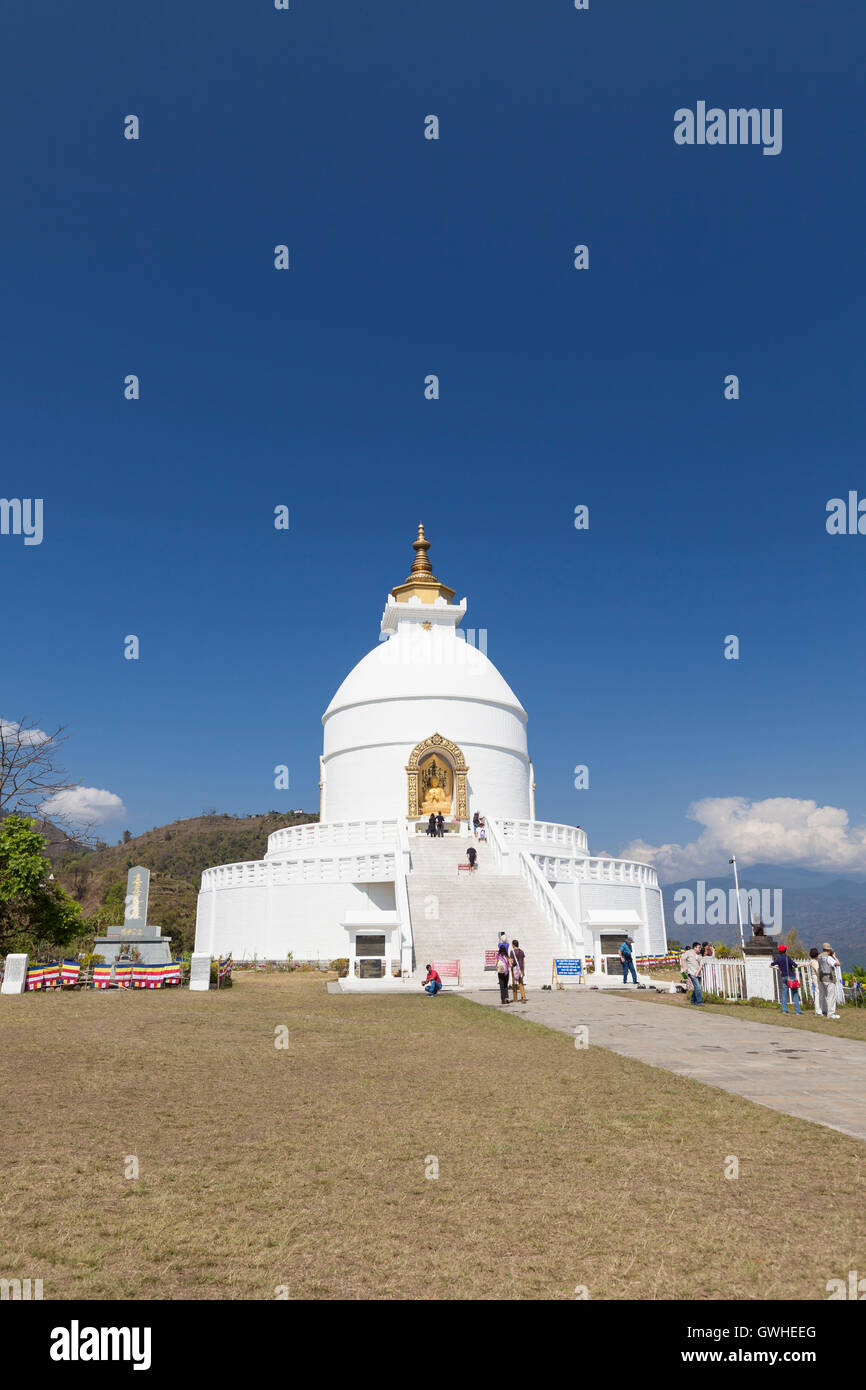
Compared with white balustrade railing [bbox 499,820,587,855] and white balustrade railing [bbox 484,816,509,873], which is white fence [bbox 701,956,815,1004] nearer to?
white balustrade railing [bbox 484,816,509,873]

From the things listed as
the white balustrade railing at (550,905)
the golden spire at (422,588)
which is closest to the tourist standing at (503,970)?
the white balustrade railing at (550,905)

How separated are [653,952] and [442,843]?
10.2 metres

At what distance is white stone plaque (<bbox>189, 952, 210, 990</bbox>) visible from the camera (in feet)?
73.7

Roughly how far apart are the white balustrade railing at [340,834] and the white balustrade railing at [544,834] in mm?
4553

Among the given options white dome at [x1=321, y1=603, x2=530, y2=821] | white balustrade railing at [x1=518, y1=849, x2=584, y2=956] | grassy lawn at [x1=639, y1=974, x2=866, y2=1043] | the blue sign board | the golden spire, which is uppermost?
the golden spire

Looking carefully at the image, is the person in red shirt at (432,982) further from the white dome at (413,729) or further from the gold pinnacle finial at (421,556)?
the gold pinnacle finial at (421,556)

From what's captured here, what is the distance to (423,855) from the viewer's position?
32.1 metres

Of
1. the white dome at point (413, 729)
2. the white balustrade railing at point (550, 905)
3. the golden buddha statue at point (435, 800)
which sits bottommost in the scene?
the white balustrade railing at point (550, 905)

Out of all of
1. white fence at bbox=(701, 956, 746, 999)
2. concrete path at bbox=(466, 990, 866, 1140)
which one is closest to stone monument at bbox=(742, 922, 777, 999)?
white fence at bbox=(701, 956, 746, 999)

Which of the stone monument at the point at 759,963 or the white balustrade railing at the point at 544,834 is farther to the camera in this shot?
the white balustrade railing at the point at 544,834

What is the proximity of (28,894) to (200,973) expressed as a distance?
6430 millimetres

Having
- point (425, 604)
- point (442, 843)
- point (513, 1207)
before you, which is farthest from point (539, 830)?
point (513, 1207)

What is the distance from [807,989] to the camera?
1836 centimetres

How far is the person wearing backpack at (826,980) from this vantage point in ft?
55.1
